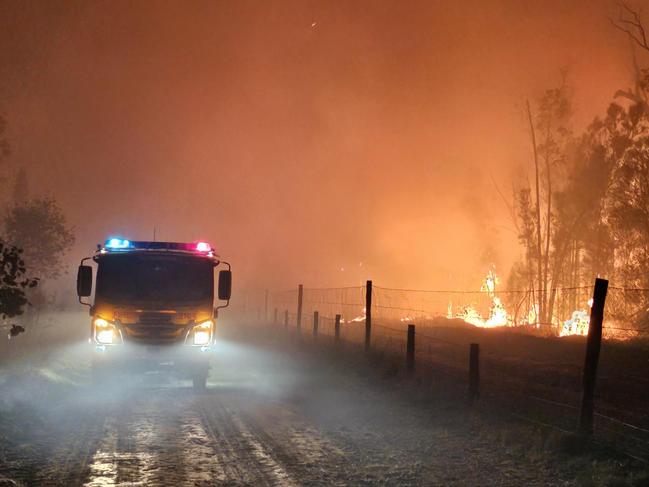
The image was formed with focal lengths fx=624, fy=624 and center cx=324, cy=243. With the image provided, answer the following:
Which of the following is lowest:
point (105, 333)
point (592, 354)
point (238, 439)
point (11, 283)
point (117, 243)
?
point (238, 439)

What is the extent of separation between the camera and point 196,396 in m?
13.0

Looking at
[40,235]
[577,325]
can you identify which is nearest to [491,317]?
[577,325]

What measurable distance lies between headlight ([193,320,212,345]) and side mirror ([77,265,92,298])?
7.67 ft

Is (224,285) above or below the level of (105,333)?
above

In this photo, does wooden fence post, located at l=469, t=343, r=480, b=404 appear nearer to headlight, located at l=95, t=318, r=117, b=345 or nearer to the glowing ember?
headlight, located at l=95, t=318, r=117, b=345

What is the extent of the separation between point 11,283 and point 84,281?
2.30m

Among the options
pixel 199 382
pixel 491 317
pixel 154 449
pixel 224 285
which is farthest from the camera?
pixel 491 317

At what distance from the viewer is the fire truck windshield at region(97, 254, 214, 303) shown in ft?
43.7

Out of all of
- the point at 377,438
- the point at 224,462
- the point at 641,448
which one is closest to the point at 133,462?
the point at 224,462

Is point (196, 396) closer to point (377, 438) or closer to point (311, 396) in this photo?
point (311, 396)

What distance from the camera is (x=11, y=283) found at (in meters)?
10.7

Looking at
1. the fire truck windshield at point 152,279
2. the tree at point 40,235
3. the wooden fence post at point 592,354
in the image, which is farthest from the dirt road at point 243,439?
the tree at point 40,235

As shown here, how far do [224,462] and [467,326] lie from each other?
35763 mm

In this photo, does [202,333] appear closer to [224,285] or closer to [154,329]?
[154,329]
